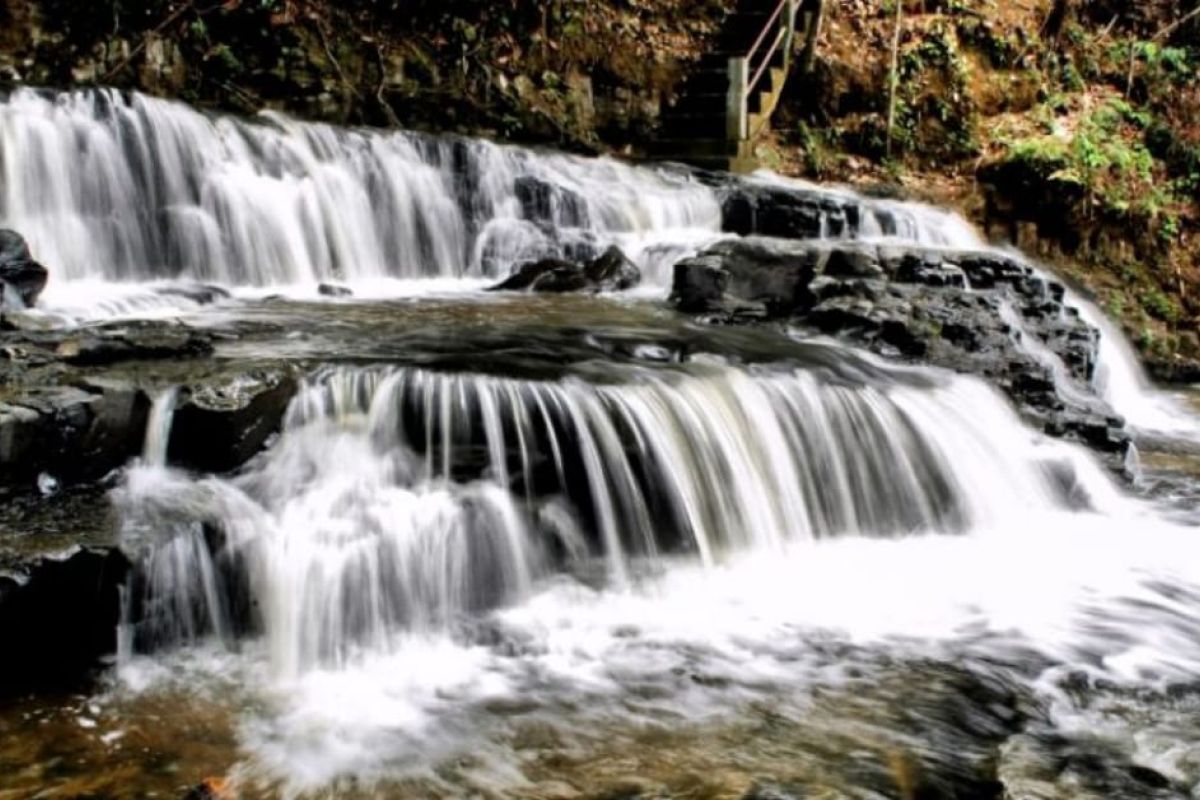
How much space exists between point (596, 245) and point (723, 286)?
91.0 inches

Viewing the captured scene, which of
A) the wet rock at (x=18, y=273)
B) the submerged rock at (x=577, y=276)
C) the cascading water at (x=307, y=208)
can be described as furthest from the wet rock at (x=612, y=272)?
the wet rock at (x=18, y=273)

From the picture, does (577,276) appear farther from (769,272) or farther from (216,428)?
(216,428)

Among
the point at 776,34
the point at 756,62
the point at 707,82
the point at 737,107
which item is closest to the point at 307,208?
the point at 737,107

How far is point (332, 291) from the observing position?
861cm

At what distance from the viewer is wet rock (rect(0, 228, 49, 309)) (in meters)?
6.83

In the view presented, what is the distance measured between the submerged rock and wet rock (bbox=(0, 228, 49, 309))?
3690 mm

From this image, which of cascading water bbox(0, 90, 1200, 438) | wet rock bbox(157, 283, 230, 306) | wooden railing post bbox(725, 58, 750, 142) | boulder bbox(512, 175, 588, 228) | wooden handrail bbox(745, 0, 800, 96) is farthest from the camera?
wooden handrail bbox(745, 0, 800, 96)

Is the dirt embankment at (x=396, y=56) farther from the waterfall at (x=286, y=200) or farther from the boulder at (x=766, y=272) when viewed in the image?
the boulder at (x=766, y=272)

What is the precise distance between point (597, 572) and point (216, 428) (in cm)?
190

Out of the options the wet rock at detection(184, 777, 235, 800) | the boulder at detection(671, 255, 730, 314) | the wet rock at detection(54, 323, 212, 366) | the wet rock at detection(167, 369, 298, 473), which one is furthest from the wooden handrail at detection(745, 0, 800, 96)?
the wet rock at detection(184, 777, 235, 800)

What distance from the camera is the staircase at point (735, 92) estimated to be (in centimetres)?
1348

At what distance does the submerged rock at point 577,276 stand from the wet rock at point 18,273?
3.69 metres

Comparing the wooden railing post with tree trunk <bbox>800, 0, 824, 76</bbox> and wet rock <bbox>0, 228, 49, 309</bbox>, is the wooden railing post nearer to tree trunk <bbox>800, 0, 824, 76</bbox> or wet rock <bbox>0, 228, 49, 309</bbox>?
tree trunk <bbox>800, 0, 824, 76</bbox>

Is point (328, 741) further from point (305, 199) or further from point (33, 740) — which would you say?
point (305, 199)
